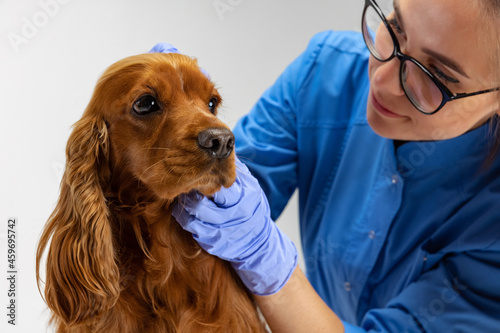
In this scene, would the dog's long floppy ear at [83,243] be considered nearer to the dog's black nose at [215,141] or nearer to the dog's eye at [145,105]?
the dog's eye at [145,105]

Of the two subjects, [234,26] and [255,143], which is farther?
[234,26]

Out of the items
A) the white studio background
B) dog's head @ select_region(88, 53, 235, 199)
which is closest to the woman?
dog's head @ select_region(88, 53, 235, 199)

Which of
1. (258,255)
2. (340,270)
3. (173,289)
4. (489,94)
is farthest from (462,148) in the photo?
(173,289)

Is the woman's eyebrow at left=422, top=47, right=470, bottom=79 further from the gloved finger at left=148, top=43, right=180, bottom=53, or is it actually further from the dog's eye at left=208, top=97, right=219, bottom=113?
the gloved finger at left=148, top=43, right=180, bottom=53

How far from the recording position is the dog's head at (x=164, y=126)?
3.76 feet

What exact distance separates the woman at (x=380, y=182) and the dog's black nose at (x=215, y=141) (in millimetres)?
217

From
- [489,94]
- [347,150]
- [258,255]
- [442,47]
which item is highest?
[442,47]

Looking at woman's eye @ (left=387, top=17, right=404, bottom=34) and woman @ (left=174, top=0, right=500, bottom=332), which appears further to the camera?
woman's eye @ (left=387, top=17, right=404, bottom=34)

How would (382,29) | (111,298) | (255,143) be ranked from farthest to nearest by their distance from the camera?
(255,143), (382,29), (111,298)

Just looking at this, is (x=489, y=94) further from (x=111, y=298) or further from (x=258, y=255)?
(x=111, y=298)

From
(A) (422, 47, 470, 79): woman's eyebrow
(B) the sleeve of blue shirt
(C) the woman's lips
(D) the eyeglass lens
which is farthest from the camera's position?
(B) the sleeve of blue shirt

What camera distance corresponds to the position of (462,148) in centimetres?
168

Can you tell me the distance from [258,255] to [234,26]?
1.20 m

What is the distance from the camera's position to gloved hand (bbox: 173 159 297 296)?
51.7 inches
